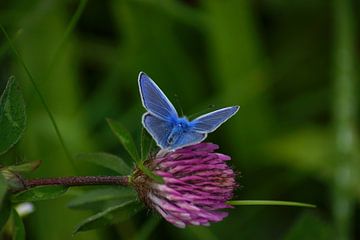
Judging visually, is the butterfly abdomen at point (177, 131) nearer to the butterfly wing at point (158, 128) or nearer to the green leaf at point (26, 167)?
the butterfly wing at point (158, 128)

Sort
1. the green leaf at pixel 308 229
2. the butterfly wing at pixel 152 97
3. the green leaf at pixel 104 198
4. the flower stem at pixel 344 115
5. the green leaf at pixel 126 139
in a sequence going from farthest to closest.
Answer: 1. the flower stem at pixel 344 115
2. the green leaf at pixel 308 229
3. the green leaf at pixel 104 198
4. the green leaf at pixel 126 139
5. the butterfly wing at pixel 152 97

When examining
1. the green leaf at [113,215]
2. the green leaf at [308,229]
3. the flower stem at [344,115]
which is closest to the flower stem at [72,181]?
the green leaf at [113,215]

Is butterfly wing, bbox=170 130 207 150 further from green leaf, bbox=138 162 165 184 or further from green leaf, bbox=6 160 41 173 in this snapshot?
green leaf, bbox=6 160 41 173

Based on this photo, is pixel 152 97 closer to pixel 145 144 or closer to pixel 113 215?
pixel 145 144

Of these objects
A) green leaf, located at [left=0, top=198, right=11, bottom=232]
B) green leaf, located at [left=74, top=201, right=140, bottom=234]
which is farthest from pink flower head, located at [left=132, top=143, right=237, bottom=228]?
green leaf, located at [left=0, top=198, right=11, bottom=232]

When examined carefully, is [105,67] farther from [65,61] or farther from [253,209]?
[253,209]

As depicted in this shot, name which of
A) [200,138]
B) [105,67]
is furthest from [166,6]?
[200,138]
